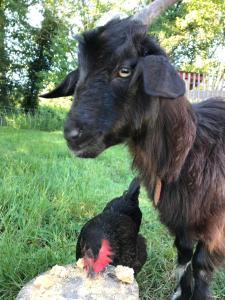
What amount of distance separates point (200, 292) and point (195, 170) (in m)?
0.75

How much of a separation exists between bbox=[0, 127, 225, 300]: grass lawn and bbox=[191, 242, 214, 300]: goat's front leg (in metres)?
0.51

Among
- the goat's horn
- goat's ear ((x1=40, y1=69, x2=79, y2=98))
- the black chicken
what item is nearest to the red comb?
the black chicken

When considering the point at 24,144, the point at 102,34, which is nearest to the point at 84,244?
the point at 102,34

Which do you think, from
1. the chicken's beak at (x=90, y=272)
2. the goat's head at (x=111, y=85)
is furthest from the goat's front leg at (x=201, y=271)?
the goat's head at (x=111, y=85)

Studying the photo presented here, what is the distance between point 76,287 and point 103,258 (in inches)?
9.7

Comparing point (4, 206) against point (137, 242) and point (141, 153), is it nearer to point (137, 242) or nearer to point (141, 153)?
point (137, 242)

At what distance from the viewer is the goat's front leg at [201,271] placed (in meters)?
2.67

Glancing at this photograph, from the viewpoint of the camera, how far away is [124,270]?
2465 millimetres

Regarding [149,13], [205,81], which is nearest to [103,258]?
[149,13]

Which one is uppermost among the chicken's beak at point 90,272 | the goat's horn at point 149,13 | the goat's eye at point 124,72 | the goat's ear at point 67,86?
the goat's horn at point 149,13

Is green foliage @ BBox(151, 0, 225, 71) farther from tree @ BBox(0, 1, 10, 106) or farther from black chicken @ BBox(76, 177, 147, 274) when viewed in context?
black chicken @ BBox(76, 177, 147, 274)

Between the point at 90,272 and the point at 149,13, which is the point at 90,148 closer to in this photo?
the point at 90,272

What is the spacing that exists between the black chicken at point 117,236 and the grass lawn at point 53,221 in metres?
0.24

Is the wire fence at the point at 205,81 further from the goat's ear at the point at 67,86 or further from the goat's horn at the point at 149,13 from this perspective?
the goat's ear at the point at 67,86
